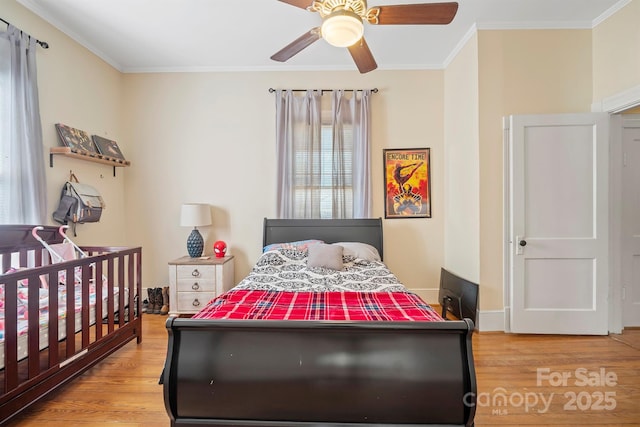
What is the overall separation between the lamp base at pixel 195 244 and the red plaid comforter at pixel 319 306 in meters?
1.49

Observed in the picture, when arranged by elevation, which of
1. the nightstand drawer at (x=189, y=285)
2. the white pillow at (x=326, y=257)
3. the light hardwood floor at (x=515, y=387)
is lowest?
the light hardwood floor at (x=515, y=387)

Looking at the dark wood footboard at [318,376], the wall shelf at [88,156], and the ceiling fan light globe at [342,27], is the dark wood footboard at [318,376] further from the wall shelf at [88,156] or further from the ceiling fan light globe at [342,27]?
the wall shelf at [88,156]

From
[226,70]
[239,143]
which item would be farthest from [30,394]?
[226,70]

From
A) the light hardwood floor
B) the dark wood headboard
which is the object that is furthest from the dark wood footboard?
the dark wood headboard

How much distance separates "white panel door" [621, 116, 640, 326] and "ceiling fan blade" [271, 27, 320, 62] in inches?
128

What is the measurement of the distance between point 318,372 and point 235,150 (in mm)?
3014

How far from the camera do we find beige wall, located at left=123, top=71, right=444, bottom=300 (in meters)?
3.70

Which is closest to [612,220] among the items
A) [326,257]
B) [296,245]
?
[326,257]

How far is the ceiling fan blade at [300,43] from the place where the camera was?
1.91m

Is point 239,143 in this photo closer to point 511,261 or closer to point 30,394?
→ point 30,394

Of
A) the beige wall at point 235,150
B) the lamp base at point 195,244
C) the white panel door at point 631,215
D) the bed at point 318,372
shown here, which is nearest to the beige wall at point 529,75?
the white panel door at point 631,215

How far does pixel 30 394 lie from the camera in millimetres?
1694

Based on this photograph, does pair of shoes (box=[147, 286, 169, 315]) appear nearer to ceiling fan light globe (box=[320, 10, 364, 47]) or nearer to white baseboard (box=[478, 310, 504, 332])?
ceiling fan light globe (box=[320, 10, 364, 47])

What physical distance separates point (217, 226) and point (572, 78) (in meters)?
4.15
